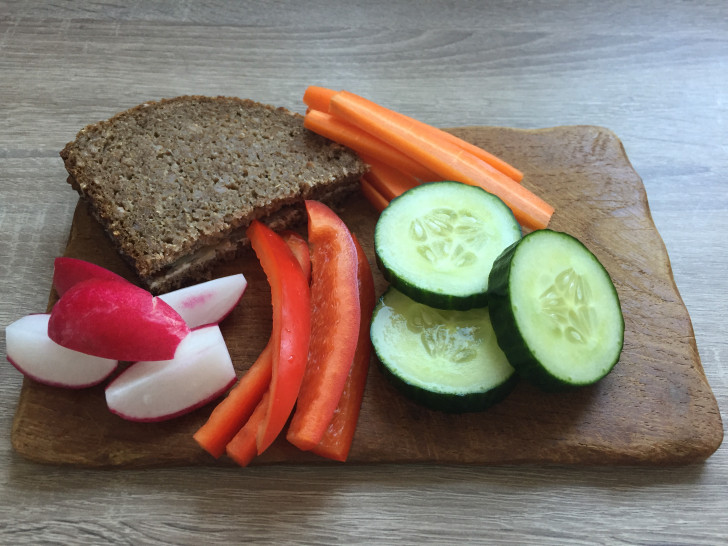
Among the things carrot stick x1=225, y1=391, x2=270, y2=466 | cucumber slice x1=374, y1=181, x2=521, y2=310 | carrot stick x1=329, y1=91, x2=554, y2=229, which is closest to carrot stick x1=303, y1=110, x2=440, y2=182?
carrot stick x1=329, y1=91, x2=554, y2=229

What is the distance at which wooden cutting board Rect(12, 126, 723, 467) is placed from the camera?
9.01 ft

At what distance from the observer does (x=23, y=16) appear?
4.59 m

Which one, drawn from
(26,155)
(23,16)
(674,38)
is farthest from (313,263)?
(674,38)

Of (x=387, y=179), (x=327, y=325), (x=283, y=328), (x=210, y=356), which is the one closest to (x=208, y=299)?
(x=210, y=356)

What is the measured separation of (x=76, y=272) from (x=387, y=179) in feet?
5.27

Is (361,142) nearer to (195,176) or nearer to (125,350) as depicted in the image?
(195,176)

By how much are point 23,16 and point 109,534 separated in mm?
3652

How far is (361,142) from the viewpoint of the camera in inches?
141

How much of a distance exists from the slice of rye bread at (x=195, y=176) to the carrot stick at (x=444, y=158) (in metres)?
0.20

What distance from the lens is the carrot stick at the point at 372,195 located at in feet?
11.7

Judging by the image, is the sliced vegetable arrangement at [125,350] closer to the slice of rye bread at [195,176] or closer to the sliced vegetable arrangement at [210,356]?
the sliced vegetable arrangement at [210,356]

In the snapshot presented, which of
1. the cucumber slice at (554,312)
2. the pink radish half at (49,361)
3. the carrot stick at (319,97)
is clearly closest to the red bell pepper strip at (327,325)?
the cucumber slice at (554,312)

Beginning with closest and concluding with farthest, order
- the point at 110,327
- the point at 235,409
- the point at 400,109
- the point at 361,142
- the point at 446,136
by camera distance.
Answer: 1. the point at 110,327
2. the point at 235,409
3. the point at 361,142
4. the point at 446,136
5. the point at 400,109

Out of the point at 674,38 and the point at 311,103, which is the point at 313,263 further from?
the point at 674,38
